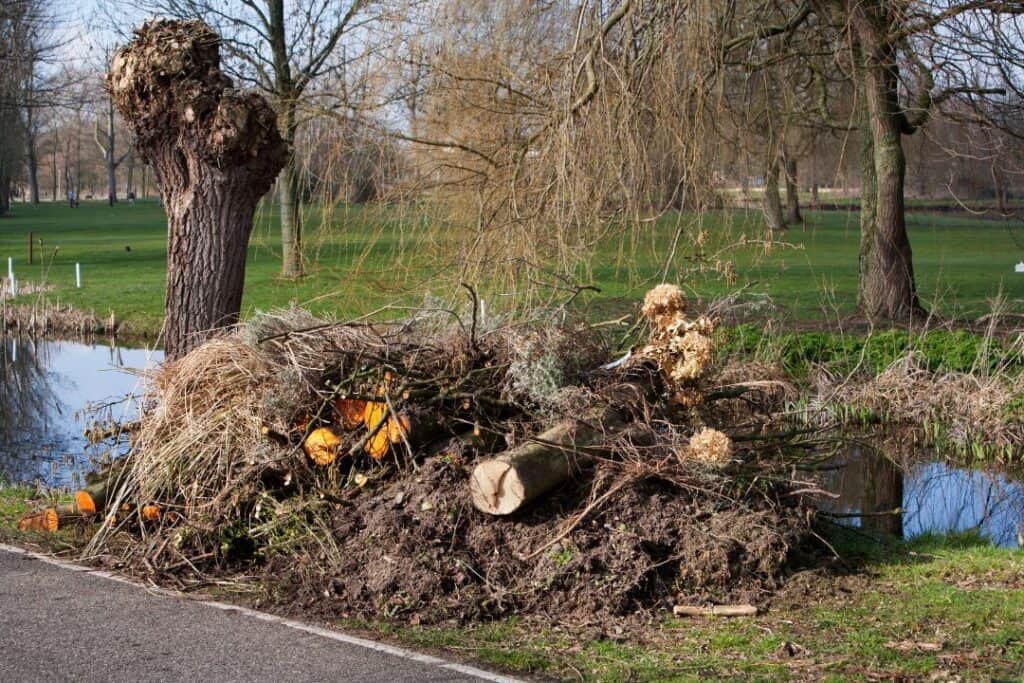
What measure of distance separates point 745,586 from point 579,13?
16.3ft

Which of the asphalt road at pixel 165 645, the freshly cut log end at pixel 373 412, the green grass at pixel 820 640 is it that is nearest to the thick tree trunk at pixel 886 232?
the green grass at pixel 820 640

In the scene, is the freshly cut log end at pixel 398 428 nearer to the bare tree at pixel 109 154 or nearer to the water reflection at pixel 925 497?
the water reflection at pixel 925 497

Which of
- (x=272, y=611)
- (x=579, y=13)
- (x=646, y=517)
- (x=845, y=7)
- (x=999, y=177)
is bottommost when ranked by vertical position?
(x=272, y=611)

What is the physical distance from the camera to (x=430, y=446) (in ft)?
23.5

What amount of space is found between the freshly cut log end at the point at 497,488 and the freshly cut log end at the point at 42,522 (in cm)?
299

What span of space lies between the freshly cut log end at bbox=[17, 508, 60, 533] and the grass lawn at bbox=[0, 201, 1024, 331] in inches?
81.4

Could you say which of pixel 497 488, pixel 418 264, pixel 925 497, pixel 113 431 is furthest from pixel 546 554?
pixel 925 497

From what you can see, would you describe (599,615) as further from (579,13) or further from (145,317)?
(145,317)

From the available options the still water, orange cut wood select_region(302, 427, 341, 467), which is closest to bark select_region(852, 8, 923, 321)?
the still water

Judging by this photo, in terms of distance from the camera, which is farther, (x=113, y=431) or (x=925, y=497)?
(x=925, y=497)

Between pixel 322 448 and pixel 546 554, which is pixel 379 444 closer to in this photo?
pixel 322 448

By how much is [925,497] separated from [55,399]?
418 inches

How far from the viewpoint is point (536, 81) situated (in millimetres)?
9836

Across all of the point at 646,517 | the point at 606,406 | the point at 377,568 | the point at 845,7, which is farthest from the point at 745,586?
the point at 845,7
